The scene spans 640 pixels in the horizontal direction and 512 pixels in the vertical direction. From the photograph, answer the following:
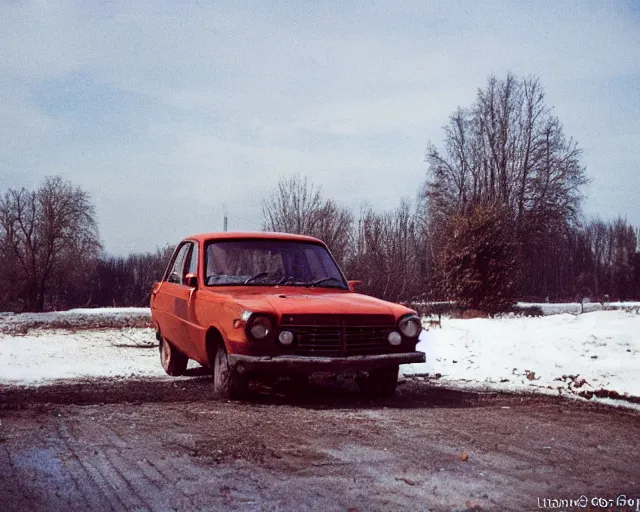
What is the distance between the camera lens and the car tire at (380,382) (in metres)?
7.84

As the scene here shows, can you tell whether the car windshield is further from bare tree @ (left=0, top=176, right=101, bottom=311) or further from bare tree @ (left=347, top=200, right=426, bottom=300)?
bare tree @ (left=0, top=176, right=101, bottom=311)

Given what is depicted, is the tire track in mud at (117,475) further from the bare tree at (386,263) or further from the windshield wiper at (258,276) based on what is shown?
the bare tree at (386,263)

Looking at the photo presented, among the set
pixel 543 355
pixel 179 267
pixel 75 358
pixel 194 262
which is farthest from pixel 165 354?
pixel 543 355

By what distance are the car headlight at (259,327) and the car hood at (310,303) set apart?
3.8 inches

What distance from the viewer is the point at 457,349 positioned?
10.9m

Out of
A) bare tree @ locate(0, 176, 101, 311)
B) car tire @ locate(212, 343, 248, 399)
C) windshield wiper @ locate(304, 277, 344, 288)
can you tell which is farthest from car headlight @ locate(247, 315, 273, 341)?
bare tree @ locate(0, 176, 101, 311)

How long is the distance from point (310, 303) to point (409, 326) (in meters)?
1.07

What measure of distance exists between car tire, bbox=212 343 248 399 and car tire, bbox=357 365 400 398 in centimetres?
142

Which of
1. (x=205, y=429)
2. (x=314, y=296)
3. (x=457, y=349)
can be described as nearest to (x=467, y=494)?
(x=205, y=429)

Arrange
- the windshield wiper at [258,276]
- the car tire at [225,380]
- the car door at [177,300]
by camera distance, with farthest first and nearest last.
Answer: the car door at [177,300] < the windshield wiper at [258,276] < the car tire at [225,380]

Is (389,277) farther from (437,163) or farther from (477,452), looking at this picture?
(437,163)

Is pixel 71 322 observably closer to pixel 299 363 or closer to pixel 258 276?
pixel 258 276

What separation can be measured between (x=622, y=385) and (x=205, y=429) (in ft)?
16.3

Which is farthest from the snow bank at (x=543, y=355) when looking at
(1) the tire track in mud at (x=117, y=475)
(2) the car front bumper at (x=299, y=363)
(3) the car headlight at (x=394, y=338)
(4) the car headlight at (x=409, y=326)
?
(1) the tire track in mud at (x=117, y=475)
